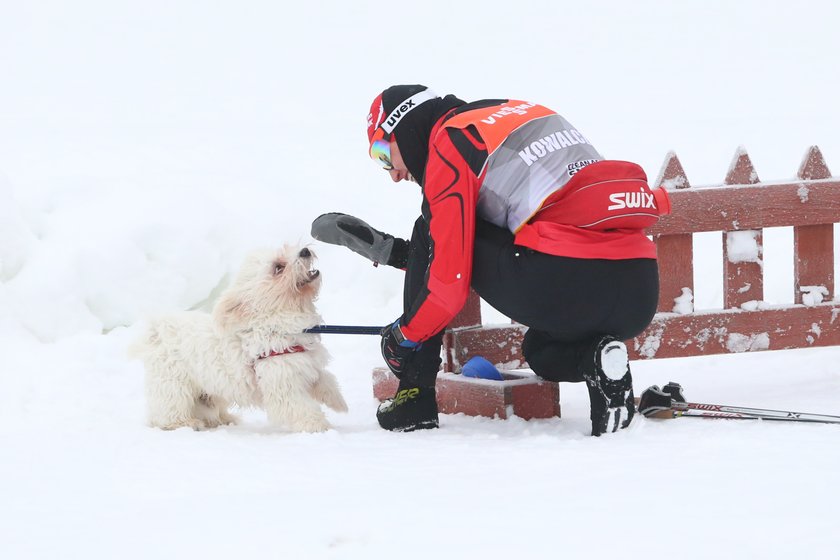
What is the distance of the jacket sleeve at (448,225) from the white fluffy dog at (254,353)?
2.06ft

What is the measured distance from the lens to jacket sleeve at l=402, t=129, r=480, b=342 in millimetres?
2957

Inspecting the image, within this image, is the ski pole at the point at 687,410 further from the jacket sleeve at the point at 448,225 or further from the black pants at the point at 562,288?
the jacket sleeve at the point at 448,225

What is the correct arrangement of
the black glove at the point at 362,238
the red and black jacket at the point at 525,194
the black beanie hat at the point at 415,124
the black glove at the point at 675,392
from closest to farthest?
the red and black jacket at the point at 525,194, the black beanie hat at the point at 415,124, the black glove at the point at 675,392, the black glove at the point at 362,238

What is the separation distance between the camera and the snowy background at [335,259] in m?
2.06

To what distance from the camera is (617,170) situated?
9.82ft

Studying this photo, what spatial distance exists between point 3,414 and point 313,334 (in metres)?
1.45

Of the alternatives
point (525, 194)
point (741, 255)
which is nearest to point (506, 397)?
point (525, 194)

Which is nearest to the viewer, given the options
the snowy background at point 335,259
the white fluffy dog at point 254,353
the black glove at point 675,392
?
the snowy background at point 335,259

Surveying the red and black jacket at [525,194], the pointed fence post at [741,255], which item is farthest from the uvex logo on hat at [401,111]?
the pointed fence post at [741,255]

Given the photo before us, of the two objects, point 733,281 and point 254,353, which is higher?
point 733,281

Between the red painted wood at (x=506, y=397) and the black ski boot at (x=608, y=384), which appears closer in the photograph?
the black ski boot at (x=608, y=384)

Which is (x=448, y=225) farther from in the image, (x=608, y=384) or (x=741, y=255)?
(x=741, y=255)

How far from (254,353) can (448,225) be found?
1.00m

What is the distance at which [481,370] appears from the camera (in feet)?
12.1
